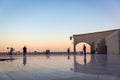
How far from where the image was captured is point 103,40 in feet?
156

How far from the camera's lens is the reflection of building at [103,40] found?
35.4m

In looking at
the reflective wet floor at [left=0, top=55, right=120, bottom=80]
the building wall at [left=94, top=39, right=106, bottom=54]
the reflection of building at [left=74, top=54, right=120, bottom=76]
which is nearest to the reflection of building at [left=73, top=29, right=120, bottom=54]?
the building wall at [left=94, top=39, right=106, bottom=54]

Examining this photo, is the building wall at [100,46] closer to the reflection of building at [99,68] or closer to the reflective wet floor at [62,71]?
the reflective wet floor at [62,71]

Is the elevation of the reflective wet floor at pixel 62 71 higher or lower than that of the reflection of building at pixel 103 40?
lower

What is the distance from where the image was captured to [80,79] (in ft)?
20.4

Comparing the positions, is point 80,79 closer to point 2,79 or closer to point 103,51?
point 2,79

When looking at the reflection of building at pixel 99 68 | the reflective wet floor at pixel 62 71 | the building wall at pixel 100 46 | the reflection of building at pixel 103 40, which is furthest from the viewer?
the building wall at pixel 100 46

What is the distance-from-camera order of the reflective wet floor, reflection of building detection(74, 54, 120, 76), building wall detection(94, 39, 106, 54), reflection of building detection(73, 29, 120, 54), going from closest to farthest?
the reflective wet floor, reflection of building detection(74, 54, 120, 76), reflection of building detection(73, 29, 120, 54), building wall detection(94, 39, 106, 54)

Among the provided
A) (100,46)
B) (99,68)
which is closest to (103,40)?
(100,46)

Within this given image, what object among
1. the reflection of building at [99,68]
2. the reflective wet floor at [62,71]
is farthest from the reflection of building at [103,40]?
the reflective wet floor at [62,71]

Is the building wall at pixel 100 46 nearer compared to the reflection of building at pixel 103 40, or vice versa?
the reflection of building at pixel 103 40

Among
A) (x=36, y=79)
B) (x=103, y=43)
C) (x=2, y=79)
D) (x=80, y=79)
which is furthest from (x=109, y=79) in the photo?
(x=103, y=43)

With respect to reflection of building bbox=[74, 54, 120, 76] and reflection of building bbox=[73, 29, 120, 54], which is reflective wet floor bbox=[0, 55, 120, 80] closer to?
reflection of building bbox=[74, 54, 120, 76]

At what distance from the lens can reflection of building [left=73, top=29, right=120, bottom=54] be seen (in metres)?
35.4
